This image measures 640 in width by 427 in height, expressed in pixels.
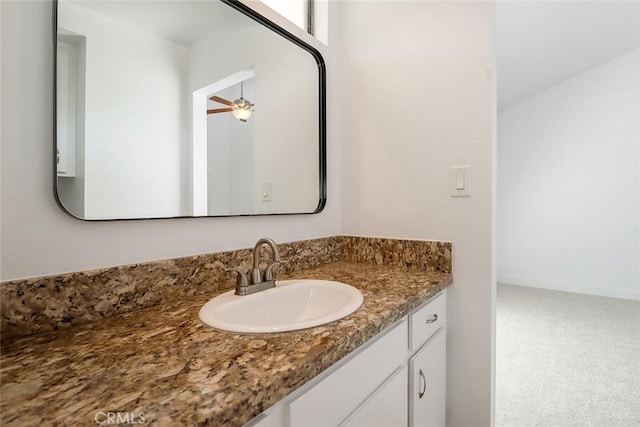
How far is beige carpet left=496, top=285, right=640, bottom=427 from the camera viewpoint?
5.17ft

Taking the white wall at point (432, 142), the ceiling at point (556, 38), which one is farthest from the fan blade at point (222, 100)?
the ceiling at point (556, 38)

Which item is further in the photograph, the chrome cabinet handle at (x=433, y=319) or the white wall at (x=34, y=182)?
the chrome cabinet handle at (x=433, y=319)

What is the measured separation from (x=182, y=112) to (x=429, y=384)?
129cm

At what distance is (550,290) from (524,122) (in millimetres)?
2256

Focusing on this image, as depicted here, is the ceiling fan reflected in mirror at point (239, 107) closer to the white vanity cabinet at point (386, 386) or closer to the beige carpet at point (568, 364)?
the white vanity cabinet at point (386, 386)

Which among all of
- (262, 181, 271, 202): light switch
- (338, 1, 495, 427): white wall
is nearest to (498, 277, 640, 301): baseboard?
(338, 1, 495, 427): white wall

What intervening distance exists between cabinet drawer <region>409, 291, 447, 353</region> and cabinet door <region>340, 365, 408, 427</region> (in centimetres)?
11

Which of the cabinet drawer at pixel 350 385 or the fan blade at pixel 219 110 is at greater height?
the fan blade at pixel 219 110

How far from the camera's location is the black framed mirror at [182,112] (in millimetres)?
750

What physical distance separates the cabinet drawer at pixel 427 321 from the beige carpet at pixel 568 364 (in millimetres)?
807

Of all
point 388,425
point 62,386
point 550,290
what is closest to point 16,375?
point 62,386

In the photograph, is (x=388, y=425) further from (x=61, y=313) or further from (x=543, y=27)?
(x=543, y=27)

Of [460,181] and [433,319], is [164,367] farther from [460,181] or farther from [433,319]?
[460,181]

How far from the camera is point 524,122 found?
4102mm
